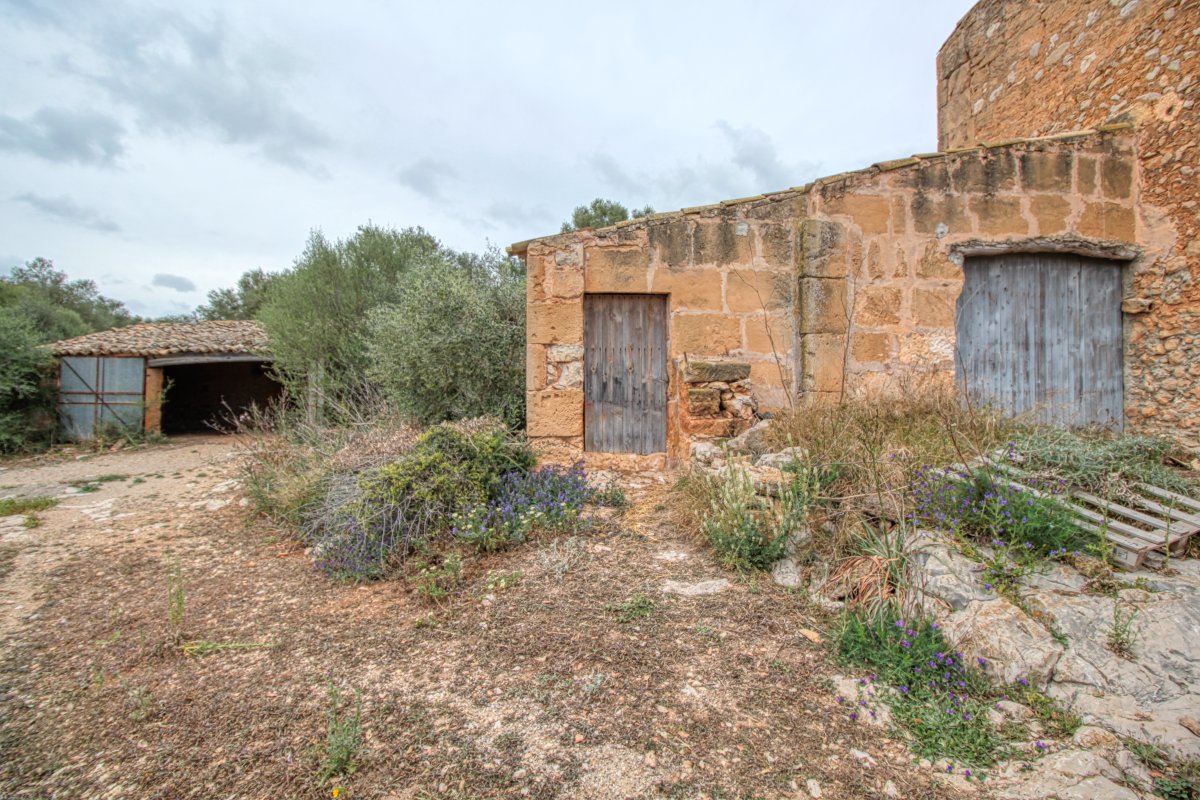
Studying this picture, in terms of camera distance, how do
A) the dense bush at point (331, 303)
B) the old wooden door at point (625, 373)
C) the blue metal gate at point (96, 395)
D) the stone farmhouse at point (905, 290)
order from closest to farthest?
the stone farmhouse at point (905, 290), the old wooden door at point (625, 373), the dense bush at point (331, 303), the blue metal gate at point (96, 395)

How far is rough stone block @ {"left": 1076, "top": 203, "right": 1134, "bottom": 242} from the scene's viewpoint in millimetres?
5258

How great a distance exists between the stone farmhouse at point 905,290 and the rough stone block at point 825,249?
19mm

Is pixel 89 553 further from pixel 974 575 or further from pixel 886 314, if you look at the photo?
pixel 886 314

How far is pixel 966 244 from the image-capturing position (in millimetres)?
5309

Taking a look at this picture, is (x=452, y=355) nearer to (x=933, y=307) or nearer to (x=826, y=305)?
(x=826, y=305)

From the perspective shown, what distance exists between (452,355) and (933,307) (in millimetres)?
5303

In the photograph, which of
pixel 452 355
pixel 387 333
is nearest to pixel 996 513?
A: pixel 452 355

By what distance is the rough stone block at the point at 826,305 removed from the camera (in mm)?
5363

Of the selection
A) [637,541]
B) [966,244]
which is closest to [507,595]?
[637,541]

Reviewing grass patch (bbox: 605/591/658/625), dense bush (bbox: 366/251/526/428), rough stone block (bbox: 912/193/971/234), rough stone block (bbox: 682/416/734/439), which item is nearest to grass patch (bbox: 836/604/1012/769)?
grass patch (bbox: 605/591/658/625)

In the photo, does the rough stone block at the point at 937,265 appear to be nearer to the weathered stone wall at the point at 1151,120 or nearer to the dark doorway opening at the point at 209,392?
Result: the weathered stone wall at the point at 1151,120

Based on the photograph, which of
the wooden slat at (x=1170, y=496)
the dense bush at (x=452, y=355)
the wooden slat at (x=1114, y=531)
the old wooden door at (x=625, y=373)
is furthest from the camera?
the dense bush at (x=452, y=355)

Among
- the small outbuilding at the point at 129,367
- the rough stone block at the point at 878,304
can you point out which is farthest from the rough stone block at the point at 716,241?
the small outbuilding at the point at 129,367

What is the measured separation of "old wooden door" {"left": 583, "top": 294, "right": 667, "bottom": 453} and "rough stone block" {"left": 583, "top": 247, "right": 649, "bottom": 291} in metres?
0.16
